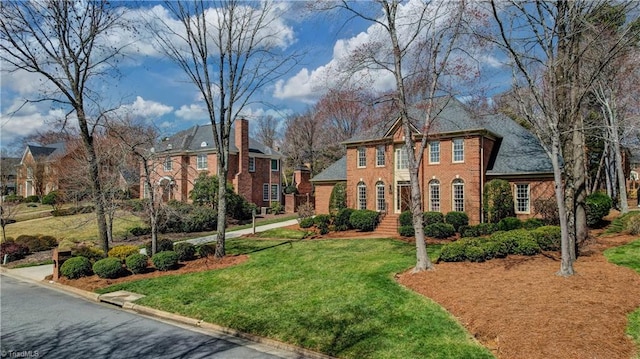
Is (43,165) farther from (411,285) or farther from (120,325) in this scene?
(411,285)

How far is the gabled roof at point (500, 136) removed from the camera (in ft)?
71.5

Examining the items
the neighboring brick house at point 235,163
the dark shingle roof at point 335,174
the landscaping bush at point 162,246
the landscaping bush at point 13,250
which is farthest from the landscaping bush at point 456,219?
the landscaping bush at point 13,250

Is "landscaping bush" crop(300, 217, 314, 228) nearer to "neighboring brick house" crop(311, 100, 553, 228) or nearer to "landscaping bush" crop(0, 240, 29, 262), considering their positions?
→ "neighboring brick house" crop(311, 100, 553, 228)

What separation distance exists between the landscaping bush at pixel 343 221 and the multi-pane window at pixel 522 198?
9449 millimetres

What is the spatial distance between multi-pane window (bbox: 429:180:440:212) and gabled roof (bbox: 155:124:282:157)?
19.0m

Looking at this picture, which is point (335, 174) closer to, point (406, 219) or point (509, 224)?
point (406, 219)

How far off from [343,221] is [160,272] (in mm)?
12416

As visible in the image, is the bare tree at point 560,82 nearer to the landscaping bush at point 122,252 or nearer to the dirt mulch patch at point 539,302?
the dirt mulch patch at point 539,302

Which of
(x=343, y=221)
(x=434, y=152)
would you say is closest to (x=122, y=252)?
(x=343, y=221)

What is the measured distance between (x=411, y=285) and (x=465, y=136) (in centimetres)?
1405

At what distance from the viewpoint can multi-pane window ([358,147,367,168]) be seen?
2695 cm

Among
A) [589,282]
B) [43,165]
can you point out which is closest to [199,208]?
[589,282]

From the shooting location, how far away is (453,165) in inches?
910

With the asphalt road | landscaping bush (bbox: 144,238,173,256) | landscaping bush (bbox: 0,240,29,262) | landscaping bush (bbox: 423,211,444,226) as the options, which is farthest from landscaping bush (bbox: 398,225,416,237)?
landscaping bush (bbox: 0,240,29,262)
